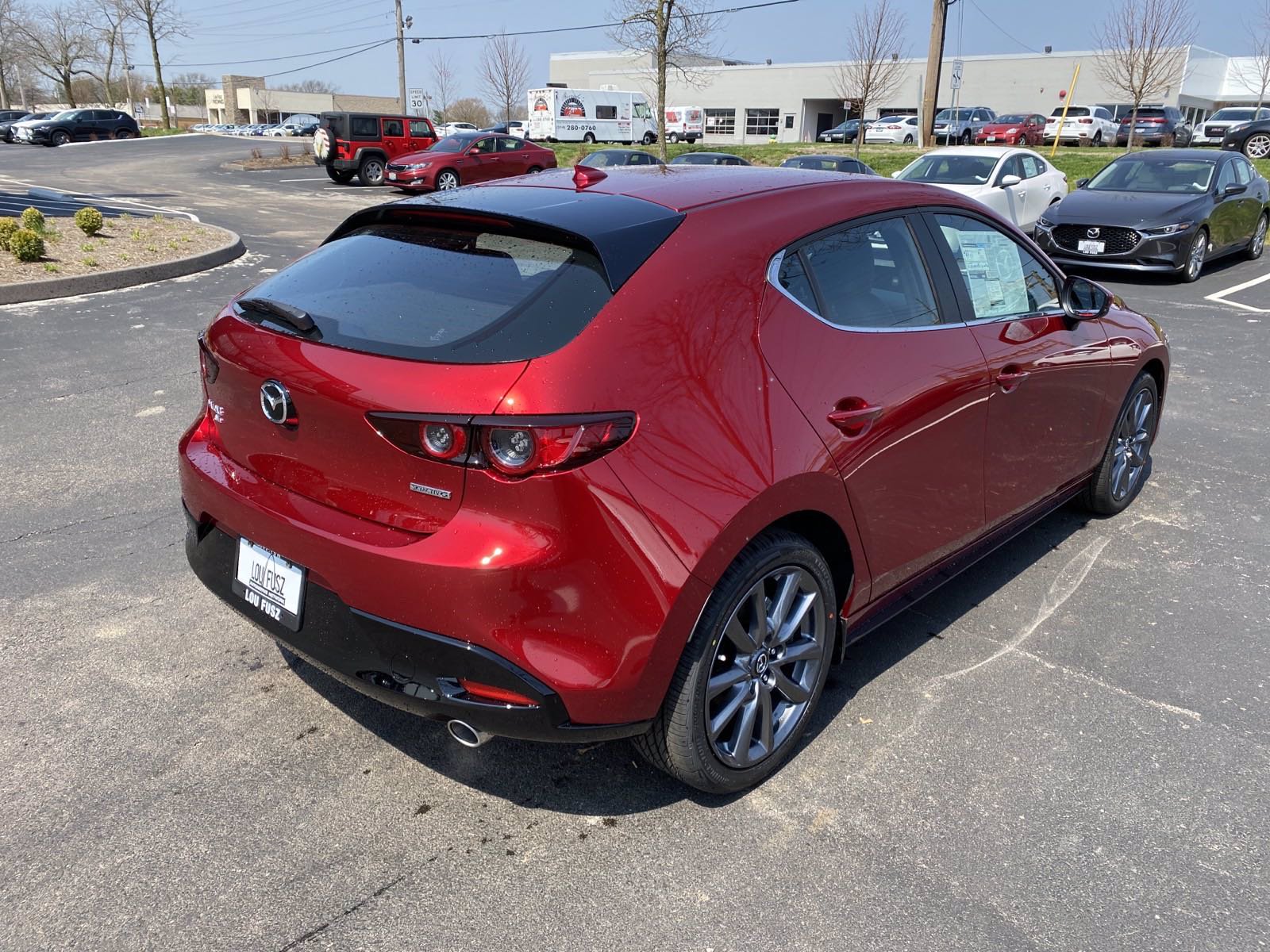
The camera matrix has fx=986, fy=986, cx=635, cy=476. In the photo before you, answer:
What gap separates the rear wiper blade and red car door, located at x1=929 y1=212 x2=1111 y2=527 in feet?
7.12

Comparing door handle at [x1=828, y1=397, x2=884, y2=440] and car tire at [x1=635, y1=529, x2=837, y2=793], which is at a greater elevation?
door handle at [x1=828, y1=397, x2=884, y2=440]

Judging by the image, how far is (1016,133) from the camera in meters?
41.0

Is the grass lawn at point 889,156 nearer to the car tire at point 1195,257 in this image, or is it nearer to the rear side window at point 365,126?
the rear side window at point 365,126

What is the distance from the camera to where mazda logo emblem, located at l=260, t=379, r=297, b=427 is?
262cm

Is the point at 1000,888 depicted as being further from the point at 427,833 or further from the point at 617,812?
the point at 427,833

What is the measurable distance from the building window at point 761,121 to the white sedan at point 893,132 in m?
22.8

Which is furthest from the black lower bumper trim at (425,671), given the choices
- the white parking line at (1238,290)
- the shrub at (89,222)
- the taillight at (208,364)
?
the shrub at (89,222)

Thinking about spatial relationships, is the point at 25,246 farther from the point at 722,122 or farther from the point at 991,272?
the point at 722,122

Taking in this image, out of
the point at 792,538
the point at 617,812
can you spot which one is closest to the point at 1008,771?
the point at 792,538

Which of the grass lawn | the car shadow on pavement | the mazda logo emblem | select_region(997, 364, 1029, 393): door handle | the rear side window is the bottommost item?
the car shadow on pavement

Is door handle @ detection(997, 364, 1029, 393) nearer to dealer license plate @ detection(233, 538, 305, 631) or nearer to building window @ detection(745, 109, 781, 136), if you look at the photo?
dealer license plate @ detection(233, 538, 305, 631)

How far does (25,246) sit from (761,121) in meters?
69.3

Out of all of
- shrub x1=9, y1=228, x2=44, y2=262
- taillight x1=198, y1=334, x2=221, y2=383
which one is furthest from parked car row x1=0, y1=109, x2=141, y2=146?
taillight x1=198, y1=334, x2=221, y2=383

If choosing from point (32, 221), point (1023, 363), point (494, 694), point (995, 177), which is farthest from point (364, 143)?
point (494, 694)
